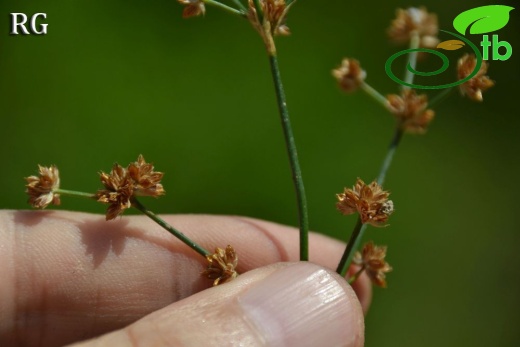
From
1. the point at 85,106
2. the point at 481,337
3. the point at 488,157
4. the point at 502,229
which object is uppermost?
the point at 85,106

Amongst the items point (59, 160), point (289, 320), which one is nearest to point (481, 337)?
point (289, 320)

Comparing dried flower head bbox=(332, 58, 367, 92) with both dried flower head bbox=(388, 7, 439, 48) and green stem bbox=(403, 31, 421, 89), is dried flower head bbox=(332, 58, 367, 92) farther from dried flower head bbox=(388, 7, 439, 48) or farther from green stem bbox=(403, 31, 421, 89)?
dried flower head bbox=(388, 7, 439, 48)

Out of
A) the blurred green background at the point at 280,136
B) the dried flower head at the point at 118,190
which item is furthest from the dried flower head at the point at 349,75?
the blurred green background at the point at 280,136

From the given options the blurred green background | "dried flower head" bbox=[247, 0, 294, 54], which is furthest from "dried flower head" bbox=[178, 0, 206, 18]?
the blurred green background

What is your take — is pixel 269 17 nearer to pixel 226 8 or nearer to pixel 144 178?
pixel 226 8

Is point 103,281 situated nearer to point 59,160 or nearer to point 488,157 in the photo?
point 59,160

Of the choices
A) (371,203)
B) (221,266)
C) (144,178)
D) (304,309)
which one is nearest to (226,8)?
(144,178)

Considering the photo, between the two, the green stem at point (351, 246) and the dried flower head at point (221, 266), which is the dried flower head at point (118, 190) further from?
the green stem at point (351, 246)
